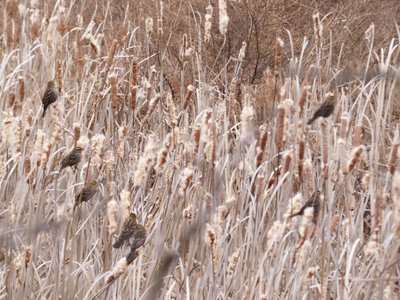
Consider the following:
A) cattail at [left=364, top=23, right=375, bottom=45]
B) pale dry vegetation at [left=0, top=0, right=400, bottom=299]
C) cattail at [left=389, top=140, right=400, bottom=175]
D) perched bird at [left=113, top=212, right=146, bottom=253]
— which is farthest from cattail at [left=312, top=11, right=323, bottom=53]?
perched bird at [left=113, top=212, right=146, bottom=253]

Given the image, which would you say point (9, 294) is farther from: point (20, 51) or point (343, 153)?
point (20, 51)

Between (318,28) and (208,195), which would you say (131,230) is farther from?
(318,28)

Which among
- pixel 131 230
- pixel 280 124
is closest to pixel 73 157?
pixel 131 230

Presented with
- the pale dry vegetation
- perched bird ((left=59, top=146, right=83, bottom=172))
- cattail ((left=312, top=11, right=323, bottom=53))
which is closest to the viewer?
the pale dry vegetation

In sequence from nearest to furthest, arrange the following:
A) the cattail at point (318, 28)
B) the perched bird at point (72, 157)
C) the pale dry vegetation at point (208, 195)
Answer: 1. the pale dry vegetation at point (208, 195)
2. the perched bird at point (72, 157)
3. the cattail at point (318, 28)

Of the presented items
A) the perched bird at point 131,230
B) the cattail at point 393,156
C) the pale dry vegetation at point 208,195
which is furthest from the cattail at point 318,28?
the perched bird at point 131,230

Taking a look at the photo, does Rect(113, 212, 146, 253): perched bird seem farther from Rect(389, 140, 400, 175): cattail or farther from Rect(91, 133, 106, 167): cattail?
Rect(389, 140, 400, 175): cattail

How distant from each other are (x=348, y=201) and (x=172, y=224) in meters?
0.42

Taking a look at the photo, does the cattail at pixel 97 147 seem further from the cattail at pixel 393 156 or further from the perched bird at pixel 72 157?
the cattail at pixel 393 156

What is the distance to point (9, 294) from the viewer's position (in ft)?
5.35

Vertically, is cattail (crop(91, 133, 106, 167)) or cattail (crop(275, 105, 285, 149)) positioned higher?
cattail (crop(275, 105, 285, 149))

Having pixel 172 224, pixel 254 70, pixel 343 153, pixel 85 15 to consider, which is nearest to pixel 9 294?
pixel 172 224

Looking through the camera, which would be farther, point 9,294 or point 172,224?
point 172,224

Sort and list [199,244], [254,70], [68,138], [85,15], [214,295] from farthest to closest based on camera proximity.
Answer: [85,15] → [254,70] → [68,138] → [199,244] → [214,295]
